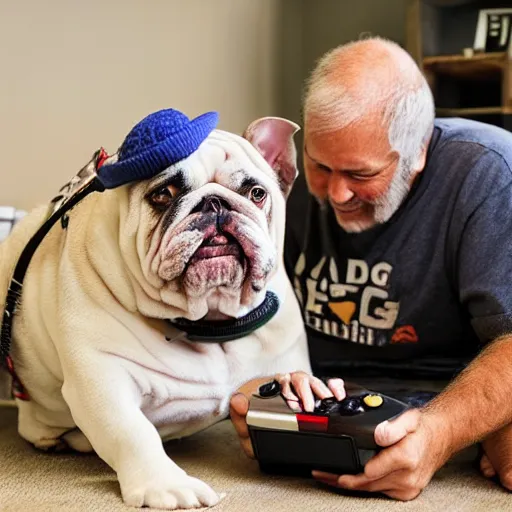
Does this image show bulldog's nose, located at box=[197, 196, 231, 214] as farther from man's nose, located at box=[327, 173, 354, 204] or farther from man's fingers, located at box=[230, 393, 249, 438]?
man's nose, located at box=[327, 173, 354, 204]

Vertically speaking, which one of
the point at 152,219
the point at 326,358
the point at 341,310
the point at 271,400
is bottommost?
the point at 326,358

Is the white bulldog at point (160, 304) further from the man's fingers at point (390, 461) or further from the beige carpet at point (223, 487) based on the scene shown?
the man's fingers at point (390, 461)

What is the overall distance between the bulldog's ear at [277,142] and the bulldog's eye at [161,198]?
17cm

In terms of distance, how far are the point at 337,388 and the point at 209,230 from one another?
27 cm

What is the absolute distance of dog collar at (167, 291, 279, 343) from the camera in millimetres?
1267

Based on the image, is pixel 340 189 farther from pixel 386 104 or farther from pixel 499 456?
pixel 499 456

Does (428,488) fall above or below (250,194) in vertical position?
below

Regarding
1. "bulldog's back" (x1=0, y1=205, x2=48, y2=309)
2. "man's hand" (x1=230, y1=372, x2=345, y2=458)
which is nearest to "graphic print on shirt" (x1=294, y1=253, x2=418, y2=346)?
"man's hand" (x1=230, y1=372, x2=345, y2=458)

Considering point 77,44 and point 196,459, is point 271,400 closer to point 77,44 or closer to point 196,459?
point 196,459

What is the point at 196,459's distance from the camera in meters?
1.37

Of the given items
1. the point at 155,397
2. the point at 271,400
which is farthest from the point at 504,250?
the point at 155,397

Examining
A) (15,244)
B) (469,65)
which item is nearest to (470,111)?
(469,65)

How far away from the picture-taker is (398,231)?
63.4 inches

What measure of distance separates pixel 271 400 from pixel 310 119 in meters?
0.55
